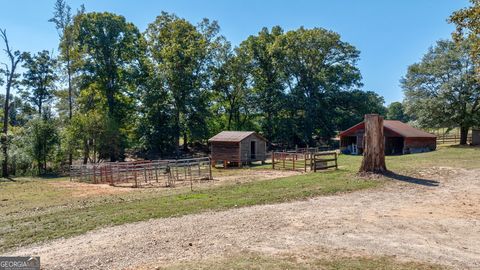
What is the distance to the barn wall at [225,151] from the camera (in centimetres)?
3416

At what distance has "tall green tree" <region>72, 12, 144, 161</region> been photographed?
135ft

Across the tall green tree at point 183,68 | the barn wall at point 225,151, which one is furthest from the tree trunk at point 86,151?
the barn wall at point 225,151

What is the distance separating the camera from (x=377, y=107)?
2133 inches

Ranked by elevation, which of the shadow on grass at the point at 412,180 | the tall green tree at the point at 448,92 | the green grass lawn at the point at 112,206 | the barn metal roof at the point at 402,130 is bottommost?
the green grass lawn at the point at 112,206

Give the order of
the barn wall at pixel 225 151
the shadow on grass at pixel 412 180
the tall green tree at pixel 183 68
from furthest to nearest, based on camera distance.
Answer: the tall green tree at pixel 183 68 → the barn wall at pixel 225 151 → the shadow on grass at pixel 412 180

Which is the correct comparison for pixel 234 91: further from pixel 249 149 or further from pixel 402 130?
pixel 402 130

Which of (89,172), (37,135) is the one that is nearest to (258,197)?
(89,172)

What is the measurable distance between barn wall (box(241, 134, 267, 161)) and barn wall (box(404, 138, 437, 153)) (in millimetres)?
14361

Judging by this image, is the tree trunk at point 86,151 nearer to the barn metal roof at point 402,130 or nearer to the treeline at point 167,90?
the treeline at point 167,90

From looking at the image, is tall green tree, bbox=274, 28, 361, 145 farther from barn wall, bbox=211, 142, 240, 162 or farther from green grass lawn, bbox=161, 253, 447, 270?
green grass lawn, bbox=161, 253, 447, 270

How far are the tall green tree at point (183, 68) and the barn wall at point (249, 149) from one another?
11326 mm

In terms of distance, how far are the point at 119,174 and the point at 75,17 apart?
954 inches

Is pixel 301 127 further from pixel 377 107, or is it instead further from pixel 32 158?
pixel 32 158

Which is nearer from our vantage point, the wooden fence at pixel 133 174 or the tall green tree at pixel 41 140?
the wooden fence at pixel 133 174
